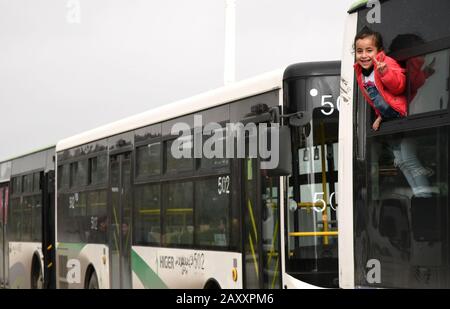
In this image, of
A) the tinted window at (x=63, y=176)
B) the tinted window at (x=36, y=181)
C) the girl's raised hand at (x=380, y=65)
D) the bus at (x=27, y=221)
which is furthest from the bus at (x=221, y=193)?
the tinted window at (x=36, y=181)

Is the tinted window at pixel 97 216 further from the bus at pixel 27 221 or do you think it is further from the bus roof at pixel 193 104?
the bus at pixel 27 221

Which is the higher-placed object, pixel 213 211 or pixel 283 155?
pixel 283 155

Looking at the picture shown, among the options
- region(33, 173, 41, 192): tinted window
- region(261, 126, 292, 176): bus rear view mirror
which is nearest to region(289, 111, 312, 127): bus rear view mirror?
region(261, 126, 292, 176): bus rear view mirror

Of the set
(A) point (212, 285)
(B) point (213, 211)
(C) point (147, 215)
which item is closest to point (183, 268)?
(A) point (212, 285)

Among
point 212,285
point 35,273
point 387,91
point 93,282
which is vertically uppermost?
point 387,91

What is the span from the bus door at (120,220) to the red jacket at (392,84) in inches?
344

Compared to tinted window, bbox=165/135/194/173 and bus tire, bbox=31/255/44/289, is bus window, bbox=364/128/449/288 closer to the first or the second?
tinted window, bbox=165/135/194/173

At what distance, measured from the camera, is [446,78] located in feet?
18.5

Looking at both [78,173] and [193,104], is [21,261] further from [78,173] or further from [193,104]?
[193,104]

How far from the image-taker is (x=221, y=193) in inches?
440

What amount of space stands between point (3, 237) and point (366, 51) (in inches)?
786

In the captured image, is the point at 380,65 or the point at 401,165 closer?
the point at 401,165

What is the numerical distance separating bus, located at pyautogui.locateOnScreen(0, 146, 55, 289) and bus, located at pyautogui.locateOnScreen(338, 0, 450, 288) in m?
13.8

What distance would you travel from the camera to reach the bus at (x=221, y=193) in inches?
368
